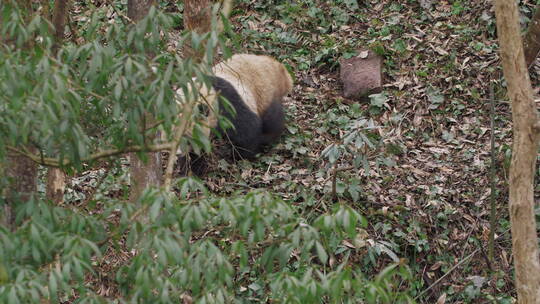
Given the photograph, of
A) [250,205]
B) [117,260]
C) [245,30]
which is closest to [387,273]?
[250,205]

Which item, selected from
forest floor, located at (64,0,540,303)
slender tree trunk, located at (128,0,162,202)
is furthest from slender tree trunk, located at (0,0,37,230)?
forest floor, located at (64,0,540,303)

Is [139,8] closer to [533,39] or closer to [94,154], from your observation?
[94,154]

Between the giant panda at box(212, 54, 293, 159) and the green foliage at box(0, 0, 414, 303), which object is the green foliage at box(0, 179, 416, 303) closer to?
the green foliage at box(0, 0, 414, 303)

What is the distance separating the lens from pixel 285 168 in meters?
7.66

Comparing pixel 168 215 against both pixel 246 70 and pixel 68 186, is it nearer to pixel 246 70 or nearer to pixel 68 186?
pixel 68 186

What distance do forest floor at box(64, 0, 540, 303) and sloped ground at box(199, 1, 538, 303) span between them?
1 centimetres

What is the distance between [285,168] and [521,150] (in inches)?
136

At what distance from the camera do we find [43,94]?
2.77 metres

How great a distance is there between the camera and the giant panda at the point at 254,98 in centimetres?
769

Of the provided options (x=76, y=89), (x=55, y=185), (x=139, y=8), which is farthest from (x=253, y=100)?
(x=76, y=89)

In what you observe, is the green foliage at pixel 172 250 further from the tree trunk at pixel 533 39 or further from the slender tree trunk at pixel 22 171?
the tree trunk at pixel 533 39

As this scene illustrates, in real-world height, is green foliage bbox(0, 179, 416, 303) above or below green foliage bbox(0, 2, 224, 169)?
below


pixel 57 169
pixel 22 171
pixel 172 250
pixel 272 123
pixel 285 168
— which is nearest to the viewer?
pixel 172 250

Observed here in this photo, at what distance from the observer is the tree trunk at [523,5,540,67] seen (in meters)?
7.44
